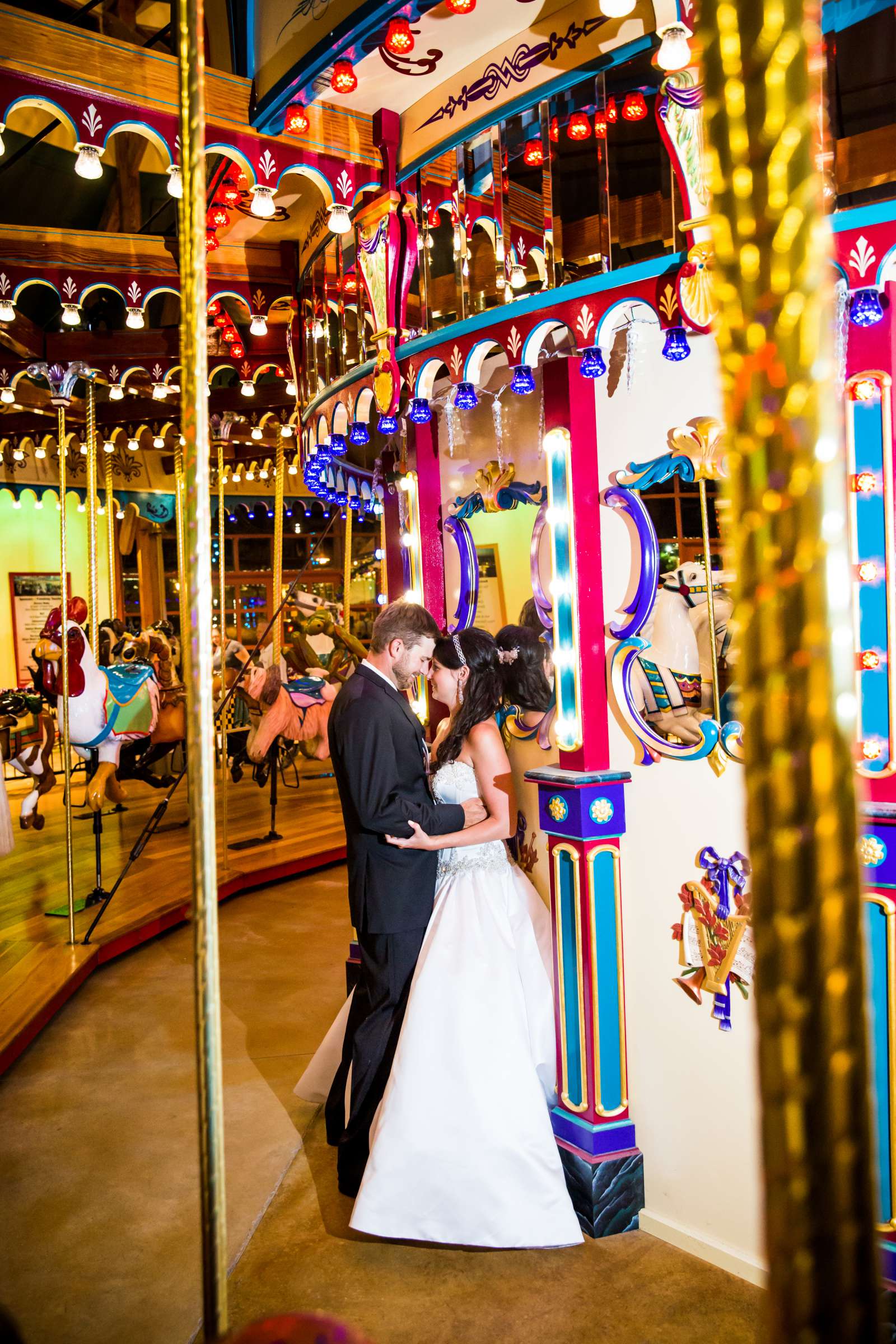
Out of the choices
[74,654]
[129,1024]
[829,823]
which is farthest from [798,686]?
[74,654]

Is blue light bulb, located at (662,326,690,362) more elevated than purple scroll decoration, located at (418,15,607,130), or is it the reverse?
purple scroll decoration, located at (418,15,607,130)

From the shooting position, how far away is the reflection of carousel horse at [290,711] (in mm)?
7066

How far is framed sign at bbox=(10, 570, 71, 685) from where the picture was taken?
1062 cm

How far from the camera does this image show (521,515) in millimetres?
3324

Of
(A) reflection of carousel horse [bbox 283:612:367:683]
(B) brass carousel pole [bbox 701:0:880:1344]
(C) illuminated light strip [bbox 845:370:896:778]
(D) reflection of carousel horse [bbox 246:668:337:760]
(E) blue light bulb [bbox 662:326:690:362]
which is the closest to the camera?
(B) brass carousel pole [bbox 701:0:880:1344]

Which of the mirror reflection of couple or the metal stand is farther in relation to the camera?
the metal stand

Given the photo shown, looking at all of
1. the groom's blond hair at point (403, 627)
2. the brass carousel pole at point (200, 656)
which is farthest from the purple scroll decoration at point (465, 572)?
the brass carousel pole at point (200, 656)

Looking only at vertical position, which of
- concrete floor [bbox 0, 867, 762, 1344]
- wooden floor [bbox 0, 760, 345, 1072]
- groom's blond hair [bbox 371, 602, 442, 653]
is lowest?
concrete floor [bbox 0, 867, 762, 1344]

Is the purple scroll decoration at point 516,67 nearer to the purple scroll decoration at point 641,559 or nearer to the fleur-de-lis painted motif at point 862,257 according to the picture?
the fleur-de-lis painted motif at point 862,257

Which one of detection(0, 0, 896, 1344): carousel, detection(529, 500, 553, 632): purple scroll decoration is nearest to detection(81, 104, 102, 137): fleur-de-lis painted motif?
detection(0, 0, 896, 1344): carousel

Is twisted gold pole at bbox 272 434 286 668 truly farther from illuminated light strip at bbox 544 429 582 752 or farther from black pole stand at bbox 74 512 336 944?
illuminated light strip at bbox 544 429 582 752

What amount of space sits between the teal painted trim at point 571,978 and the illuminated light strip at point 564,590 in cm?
38

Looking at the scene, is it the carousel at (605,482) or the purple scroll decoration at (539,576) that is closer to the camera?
the carousel at (605,482)

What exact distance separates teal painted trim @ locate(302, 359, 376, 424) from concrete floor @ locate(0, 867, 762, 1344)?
279cm
